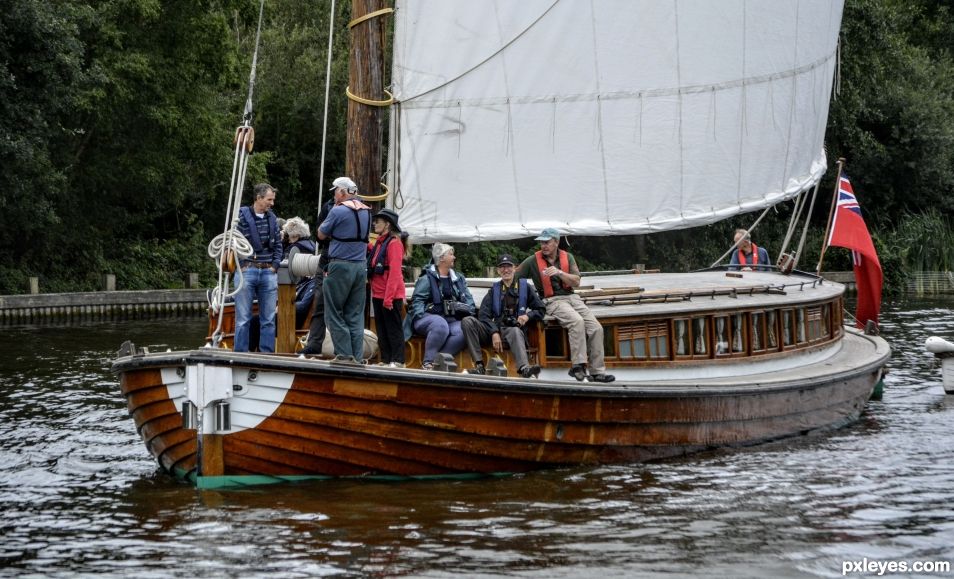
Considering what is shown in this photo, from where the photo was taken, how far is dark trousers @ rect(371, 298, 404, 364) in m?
11.8

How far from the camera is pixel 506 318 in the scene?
12266 millimetres

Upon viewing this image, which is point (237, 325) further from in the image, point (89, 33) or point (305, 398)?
point (89, 33)

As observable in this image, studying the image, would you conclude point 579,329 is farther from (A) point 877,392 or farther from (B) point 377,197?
(A) point 877,392

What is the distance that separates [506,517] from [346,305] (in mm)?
2375

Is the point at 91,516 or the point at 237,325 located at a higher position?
the point at 237,325

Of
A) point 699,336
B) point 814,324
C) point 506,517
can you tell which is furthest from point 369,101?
point 814,324

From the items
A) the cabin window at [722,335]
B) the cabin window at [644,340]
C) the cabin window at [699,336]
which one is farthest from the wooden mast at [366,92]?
the cabin window at [722,335]

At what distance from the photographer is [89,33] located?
32969 millimetres

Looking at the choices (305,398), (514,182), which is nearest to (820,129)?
(514,182)

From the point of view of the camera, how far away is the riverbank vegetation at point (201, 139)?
1197 inches

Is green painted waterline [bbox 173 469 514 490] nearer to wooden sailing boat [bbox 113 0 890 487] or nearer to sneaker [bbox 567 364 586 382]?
wooden sailing boat [bbox 113 0 890 487]

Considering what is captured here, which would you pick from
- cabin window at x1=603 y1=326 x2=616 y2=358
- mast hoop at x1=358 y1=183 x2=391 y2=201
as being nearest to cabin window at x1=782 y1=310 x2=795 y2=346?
cabin window at x1=603 y1=326 x2=616 y2=358

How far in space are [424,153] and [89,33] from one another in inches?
890

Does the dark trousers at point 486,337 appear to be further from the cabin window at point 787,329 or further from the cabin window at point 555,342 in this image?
the cabin window at point 787,329
